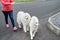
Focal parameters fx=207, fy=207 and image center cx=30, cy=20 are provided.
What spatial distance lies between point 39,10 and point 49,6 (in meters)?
1.08

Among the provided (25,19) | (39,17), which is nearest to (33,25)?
(25,19)

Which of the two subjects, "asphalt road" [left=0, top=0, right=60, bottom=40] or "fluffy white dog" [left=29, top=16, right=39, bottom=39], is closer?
"fluffy white dog" [left=29, top=16, right=39, bottom=39]

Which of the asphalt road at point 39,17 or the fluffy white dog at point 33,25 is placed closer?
the fluffy white dog at point 33,25

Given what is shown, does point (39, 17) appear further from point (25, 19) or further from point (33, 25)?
point (33, 25)

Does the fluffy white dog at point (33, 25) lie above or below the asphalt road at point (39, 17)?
above

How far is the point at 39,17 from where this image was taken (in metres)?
10.8

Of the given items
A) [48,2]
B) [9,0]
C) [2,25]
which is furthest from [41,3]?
[9,0]

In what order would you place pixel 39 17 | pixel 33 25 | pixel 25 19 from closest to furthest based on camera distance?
1. pixel 33 25
2. pixel 25 19
3. pixel 39 17

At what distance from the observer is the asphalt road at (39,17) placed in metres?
8.59

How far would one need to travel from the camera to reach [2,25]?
9.68 meters

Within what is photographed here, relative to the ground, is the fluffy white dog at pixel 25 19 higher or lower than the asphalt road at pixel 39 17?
higher

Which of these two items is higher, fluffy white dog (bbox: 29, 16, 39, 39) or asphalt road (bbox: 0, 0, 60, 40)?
fluffy white dog (bbox: 29, 16, 39, 39)

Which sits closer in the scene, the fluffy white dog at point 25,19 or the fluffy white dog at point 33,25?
the fluffy white dog at point 33,25

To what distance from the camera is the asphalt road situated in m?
8.59
